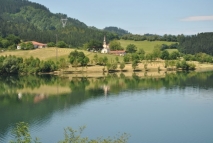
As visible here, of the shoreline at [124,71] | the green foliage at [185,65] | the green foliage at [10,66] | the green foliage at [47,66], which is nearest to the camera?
the shoreline at [124,71]

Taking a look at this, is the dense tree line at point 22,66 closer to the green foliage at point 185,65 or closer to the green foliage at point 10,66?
the green foliage at point 10,66

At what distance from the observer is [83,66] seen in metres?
107

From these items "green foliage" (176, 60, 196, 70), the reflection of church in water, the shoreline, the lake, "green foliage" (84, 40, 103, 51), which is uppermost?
"green foliage" (84, 40, 103, 51)

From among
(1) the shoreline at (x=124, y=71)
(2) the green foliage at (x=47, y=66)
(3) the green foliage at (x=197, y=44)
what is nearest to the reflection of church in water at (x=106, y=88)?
(1) the shoreline at (x=124, y=71)

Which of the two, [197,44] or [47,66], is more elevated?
[197,44]

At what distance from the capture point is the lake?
38.6m

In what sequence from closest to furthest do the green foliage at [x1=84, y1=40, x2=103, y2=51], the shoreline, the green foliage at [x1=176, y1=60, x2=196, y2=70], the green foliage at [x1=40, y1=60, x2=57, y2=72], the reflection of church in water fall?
the reflection of church in water → the shoreline → the green foliage at [x1=40, y1=60, x2=57, y2=72] → the green foliage at [x1=176, y1=60, x2=196, y2=70] → the green foliage at [x1=84, y1=40, x2=103, y2=51]

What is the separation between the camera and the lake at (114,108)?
38.6 metres

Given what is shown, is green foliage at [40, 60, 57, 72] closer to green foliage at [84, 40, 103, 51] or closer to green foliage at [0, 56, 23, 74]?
green foliage at [0, 56, 23, 74]

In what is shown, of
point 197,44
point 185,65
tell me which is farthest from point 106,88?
point 197,44

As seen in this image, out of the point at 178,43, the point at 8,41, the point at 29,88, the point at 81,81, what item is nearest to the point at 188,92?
the point at 81,81

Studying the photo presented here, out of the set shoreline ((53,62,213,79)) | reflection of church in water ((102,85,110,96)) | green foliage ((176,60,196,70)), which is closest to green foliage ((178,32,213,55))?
shoreline ((53,62,213,79))

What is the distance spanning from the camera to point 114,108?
52.0m

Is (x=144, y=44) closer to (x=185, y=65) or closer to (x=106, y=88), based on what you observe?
(x=185, y=65)
